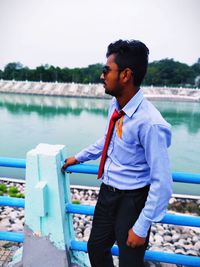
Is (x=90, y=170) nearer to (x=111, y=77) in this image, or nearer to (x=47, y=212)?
(x=47, y=212)

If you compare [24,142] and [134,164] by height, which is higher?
[134,164]

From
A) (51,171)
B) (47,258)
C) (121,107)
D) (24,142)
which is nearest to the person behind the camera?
(121,107)

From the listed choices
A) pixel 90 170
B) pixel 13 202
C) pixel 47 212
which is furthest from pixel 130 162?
pixel 13 202

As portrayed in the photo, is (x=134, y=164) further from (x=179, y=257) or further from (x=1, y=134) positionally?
(x=1, y=134)

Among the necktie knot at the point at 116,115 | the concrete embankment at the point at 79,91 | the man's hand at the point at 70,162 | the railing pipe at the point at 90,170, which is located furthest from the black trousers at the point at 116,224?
the concrete embankment at the point at 79,91

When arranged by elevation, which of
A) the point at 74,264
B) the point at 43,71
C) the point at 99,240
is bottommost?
the point at 74,264

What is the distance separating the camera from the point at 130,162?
1206 mm

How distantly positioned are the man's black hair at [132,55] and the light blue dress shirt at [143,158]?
12 cm

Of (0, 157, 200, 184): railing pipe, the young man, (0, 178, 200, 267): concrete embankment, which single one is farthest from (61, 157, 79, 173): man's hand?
(0, 178, 200, 267): concrete embankment

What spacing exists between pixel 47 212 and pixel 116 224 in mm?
478

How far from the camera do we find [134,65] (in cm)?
112

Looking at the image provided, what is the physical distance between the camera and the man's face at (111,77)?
3.78 feet

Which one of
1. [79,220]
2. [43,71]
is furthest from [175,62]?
[79,220]

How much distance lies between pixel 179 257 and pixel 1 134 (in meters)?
10.5
